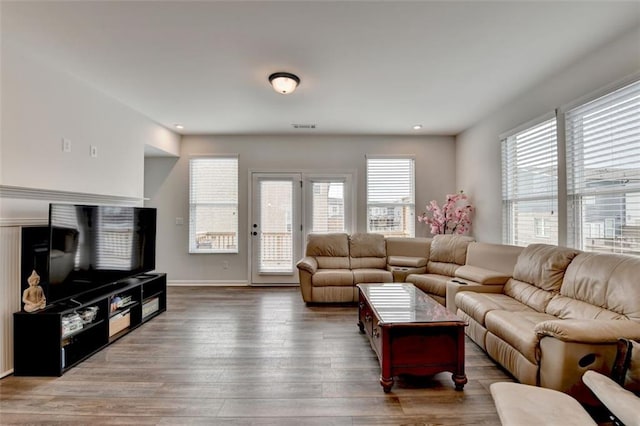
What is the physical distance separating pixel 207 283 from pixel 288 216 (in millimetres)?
1931

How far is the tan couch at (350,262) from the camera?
4.29 metres

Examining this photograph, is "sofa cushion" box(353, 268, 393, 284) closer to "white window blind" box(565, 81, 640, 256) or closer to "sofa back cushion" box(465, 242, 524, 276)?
"sofa back cushion" box(465, 242, 524, 276)

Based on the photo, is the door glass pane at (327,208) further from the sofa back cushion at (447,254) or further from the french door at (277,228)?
the sofa back cushion at (447,254)

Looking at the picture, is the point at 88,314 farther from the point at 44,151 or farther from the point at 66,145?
the point at 66,145

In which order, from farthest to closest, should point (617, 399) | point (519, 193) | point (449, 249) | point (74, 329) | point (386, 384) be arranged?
point (449, 249)
point (519, 193)
point (74, 329)
point (386, 384)
point (617, 399)

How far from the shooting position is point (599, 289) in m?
2.27

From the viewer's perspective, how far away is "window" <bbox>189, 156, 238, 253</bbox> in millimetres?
5434

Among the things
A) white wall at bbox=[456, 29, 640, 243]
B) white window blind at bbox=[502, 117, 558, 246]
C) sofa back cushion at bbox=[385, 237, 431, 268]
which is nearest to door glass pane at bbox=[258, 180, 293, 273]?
sofa back cushion at bbox=[385, 237, 431, 268]

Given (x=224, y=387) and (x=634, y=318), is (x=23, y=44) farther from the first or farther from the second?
(x=634, y=318)

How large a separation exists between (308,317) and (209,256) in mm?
2553

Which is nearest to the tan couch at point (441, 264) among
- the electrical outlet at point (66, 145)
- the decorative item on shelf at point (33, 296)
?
the decorative item on shelf at point (33, 296)

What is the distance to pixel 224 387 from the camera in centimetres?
226

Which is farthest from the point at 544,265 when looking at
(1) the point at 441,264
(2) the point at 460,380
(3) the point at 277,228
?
(3) the point at 277,228

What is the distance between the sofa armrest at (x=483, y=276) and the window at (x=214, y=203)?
381 cm
